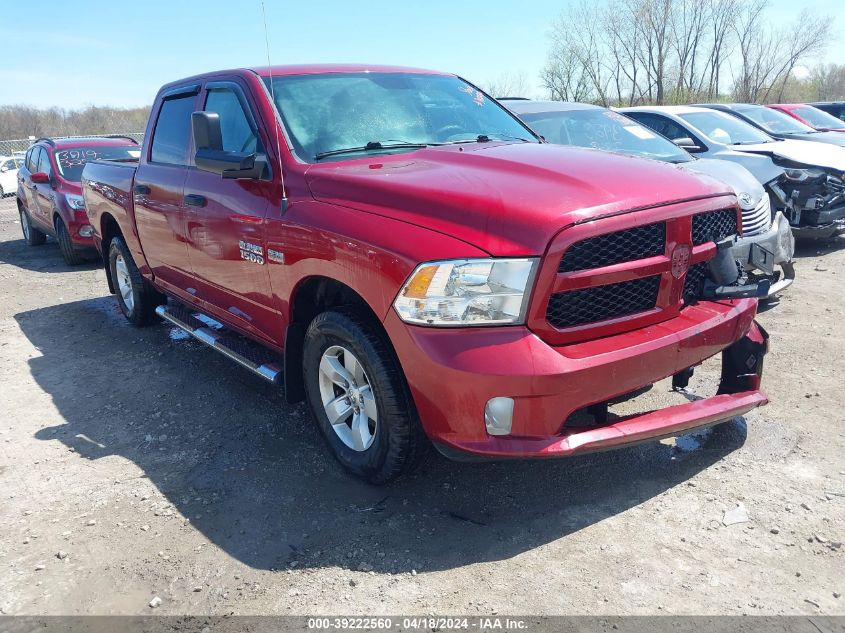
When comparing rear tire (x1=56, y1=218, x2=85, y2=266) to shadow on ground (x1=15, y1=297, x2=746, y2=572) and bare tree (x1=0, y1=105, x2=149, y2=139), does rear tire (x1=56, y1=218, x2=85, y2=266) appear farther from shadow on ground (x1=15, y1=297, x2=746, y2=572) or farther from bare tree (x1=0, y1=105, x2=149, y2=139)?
bare tree (x1=0, y1=105, x2=149, y2=139)

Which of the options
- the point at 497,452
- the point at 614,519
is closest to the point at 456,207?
the point at 497,452

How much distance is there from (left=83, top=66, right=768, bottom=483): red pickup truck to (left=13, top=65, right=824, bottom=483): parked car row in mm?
11

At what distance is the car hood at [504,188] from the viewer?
2646 millimetres

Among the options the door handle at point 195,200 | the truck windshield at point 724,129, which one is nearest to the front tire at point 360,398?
the door handle at point 195,200

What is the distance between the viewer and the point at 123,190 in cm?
553

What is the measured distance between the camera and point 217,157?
3611mm

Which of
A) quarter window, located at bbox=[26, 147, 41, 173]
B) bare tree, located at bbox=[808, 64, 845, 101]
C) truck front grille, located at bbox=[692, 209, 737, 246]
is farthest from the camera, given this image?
bare tree, located at bbox=[808, 64, 845, 101]

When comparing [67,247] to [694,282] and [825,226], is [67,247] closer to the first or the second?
[694,282]

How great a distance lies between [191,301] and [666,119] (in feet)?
22.6

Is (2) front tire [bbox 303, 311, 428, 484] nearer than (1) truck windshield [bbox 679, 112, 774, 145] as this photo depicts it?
Yes

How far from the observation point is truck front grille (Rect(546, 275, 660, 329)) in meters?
2.69

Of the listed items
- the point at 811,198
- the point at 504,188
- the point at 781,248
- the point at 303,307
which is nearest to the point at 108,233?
the point at 303,307

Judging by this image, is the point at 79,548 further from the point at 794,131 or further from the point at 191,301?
the point at 794,131

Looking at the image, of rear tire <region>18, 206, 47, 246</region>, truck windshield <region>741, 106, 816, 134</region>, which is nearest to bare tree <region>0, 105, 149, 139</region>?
rear tire <region>18, 206, 47, 246</region>
